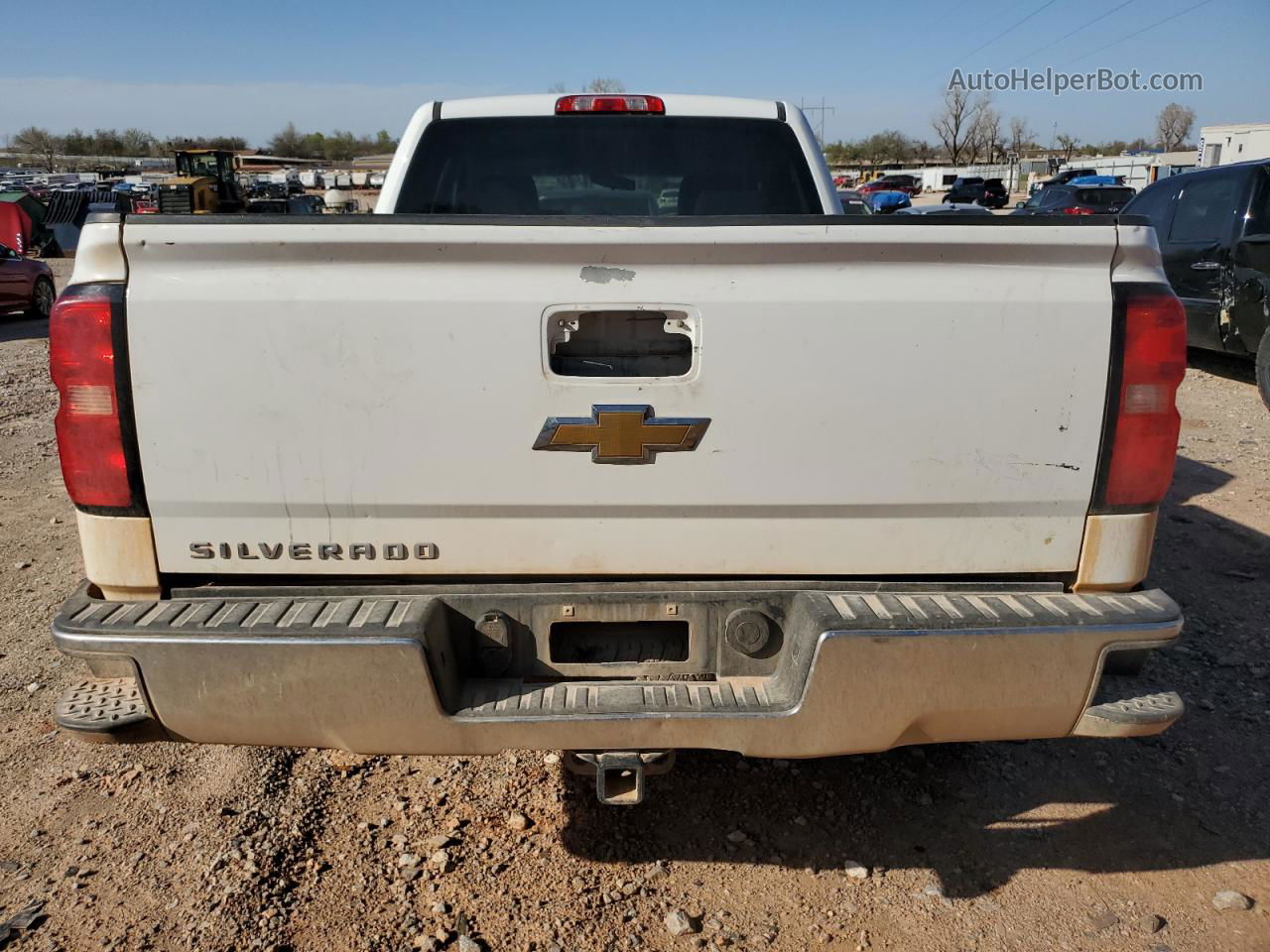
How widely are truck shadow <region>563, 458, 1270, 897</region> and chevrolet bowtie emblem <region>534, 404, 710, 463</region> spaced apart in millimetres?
1396

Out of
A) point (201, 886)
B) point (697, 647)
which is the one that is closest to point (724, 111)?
point (697, 647)

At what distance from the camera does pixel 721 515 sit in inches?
90.0

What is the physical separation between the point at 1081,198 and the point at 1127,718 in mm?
25249

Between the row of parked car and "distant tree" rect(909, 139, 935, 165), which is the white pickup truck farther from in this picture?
"distant tree" rect(909, 139, 935, 165)

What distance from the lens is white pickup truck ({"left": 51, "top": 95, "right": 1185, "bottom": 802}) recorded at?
7.04 feet

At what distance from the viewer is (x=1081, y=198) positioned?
2422 centimetres

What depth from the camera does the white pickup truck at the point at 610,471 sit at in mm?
2145

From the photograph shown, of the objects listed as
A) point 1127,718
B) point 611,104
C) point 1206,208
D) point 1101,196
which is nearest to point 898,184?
point 1101,196

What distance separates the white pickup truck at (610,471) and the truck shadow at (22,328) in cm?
1390

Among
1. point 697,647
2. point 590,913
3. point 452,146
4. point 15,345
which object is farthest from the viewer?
point 15,345

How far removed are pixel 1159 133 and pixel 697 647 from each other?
10643 centimetres

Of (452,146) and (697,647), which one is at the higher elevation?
(452,146)

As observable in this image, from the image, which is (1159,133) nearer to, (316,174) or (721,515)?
(316,174)

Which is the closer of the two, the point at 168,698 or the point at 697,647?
the point at 168,698
